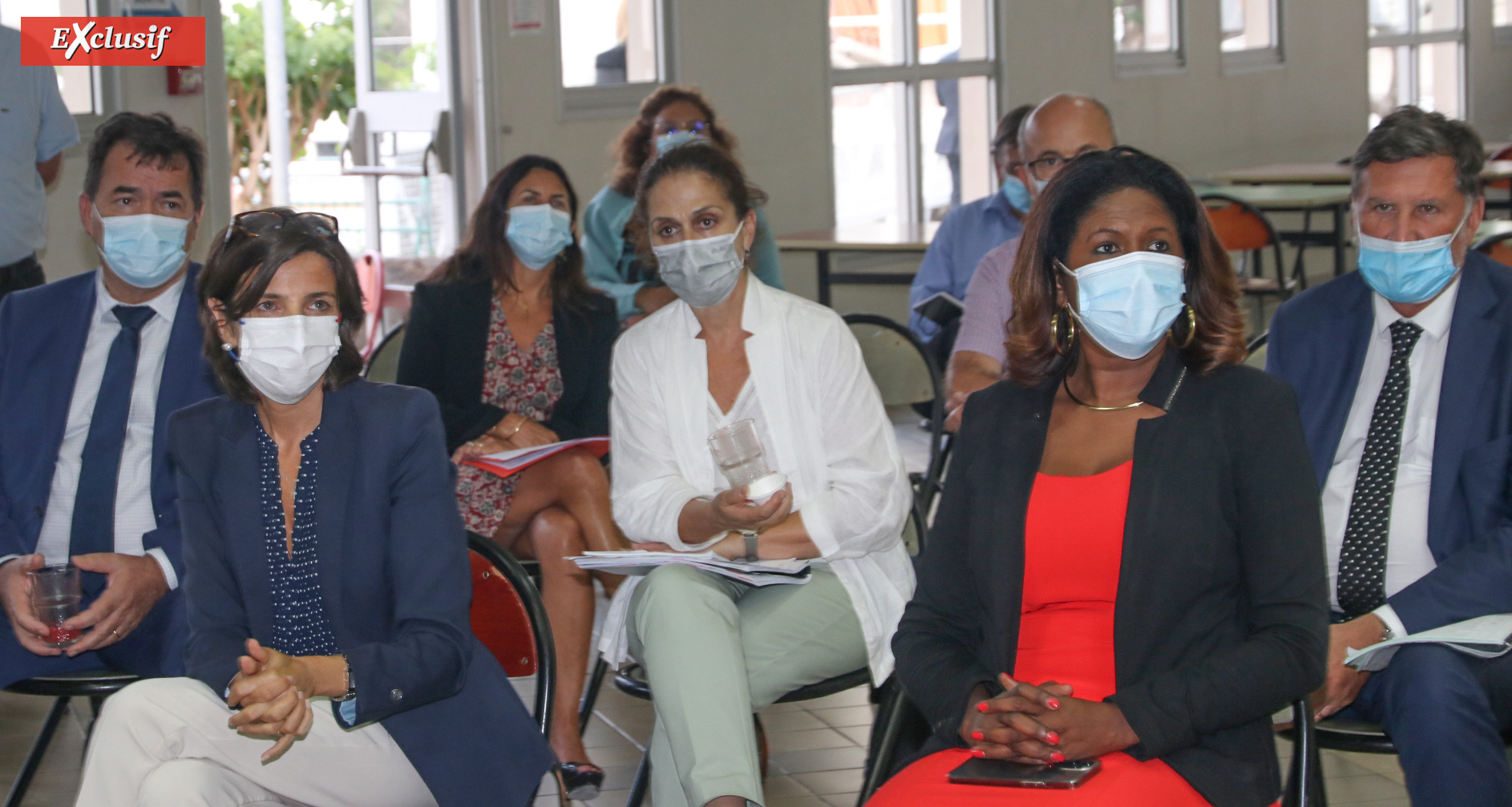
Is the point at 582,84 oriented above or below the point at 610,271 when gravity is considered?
above

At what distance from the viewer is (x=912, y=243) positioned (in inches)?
234

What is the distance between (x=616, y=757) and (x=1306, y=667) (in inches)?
72.8

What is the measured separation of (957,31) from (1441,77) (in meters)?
6.53

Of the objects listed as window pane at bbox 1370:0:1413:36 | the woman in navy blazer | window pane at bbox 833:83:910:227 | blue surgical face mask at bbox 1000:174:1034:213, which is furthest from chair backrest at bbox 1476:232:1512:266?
window pane at bbox 1370:0:1413:36

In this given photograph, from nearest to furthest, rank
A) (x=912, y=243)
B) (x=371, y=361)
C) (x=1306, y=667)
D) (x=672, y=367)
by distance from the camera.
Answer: (x=1306, y=667), (x=672, y=367), (x=371, y=361), (x=912, y=243)

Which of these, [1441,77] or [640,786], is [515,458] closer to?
[640,786]

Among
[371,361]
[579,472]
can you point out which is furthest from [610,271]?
[579,472]

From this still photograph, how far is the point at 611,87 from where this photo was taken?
723 cm

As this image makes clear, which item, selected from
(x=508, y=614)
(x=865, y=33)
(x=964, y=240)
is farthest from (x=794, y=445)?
(x=865, y=33)

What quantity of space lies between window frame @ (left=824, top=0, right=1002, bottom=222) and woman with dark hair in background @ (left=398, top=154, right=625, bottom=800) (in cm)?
499

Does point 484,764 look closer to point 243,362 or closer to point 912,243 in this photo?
point 243,362

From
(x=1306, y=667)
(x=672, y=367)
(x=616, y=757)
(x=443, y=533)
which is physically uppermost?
(x=672, y=367)

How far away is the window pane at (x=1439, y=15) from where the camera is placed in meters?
12.9

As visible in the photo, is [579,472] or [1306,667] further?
[579,472]
